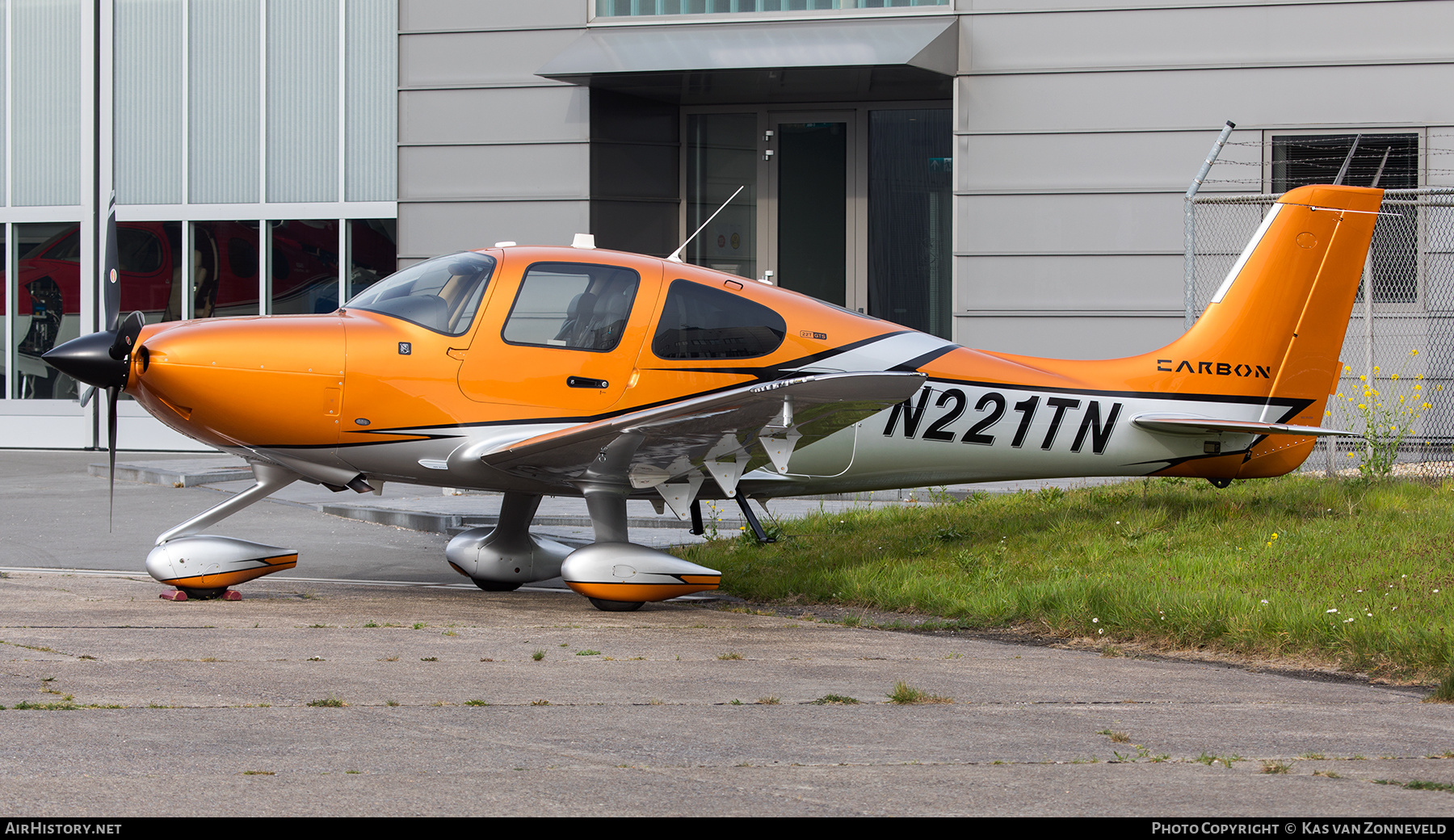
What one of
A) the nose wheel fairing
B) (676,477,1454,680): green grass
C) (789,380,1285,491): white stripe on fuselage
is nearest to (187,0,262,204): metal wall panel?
(676,477,1454,680): green grass

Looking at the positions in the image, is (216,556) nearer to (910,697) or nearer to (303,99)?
(910,697)

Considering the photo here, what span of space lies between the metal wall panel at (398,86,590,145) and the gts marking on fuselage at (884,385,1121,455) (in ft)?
31.6

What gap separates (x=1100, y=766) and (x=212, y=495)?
1209 cm

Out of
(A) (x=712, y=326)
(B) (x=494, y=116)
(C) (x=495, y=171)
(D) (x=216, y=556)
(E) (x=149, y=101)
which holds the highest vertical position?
(E) (x=149, y=101)

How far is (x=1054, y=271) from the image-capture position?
1585cm

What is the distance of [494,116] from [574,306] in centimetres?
1023

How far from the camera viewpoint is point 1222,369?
359 inches

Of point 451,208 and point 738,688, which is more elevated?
point 451,208

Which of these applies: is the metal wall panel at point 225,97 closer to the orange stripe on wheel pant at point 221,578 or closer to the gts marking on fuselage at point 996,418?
the orange stripe on wheel pant at point 221,578

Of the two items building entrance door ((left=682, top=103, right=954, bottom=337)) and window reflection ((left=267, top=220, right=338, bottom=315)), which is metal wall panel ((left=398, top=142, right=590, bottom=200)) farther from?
window reflection ((left=267, top=220, right=338, bottom=315))

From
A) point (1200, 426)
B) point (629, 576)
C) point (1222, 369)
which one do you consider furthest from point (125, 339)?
point (1222, 369)

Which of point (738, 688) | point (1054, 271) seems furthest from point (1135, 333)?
point (738, 688)

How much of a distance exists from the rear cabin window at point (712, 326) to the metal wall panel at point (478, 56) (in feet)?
32.7
